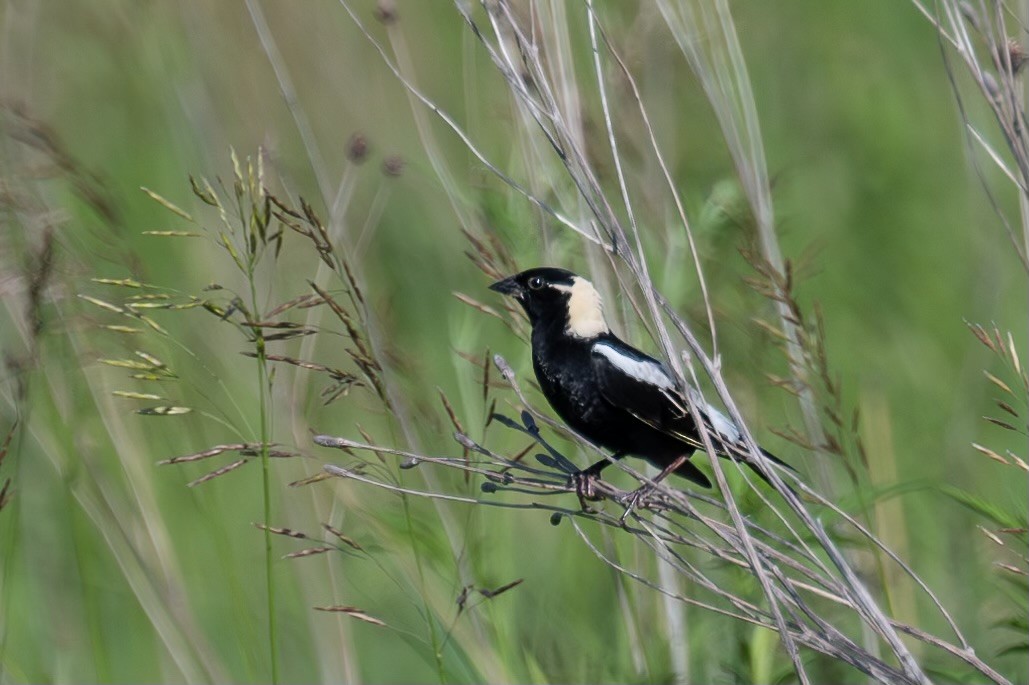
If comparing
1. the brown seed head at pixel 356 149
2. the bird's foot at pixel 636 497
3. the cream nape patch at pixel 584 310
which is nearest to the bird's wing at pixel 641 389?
the cream nape patch at pixel 584 310

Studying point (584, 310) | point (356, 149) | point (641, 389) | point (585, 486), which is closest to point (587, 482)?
point (585, 486)

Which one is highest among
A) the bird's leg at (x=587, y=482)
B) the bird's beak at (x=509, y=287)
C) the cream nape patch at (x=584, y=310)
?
the bird's beak at (x=509, y=287)

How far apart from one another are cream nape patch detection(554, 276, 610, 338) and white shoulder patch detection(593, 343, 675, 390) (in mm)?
83

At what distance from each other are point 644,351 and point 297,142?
220 centimetres

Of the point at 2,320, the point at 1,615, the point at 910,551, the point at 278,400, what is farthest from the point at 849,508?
the point at 2,320

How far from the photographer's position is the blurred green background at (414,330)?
7.84 feet

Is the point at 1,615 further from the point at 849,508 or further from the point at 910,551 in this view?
the point at 910,551

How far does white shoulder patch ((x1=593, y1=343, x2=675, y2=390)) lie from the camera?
2.56m

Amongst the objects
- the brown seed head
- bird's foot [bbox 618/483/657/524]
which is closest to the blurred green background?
the brown seed head

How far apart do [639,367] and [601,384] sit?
0.10 meters

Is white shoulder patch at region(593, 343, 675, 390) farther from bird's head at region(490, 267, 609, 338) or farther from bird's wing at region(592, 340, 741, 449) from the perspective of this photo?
bird's head at region(490, 267, 609, 338)

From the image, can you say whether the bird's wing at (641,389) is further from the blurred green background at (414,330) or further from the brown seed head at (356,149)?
the brown seed head at (356,149)

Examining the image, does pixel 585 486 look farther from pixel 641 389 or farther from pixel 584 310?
pixel 584 310

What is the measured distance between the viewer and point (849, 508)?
7.52 feet
